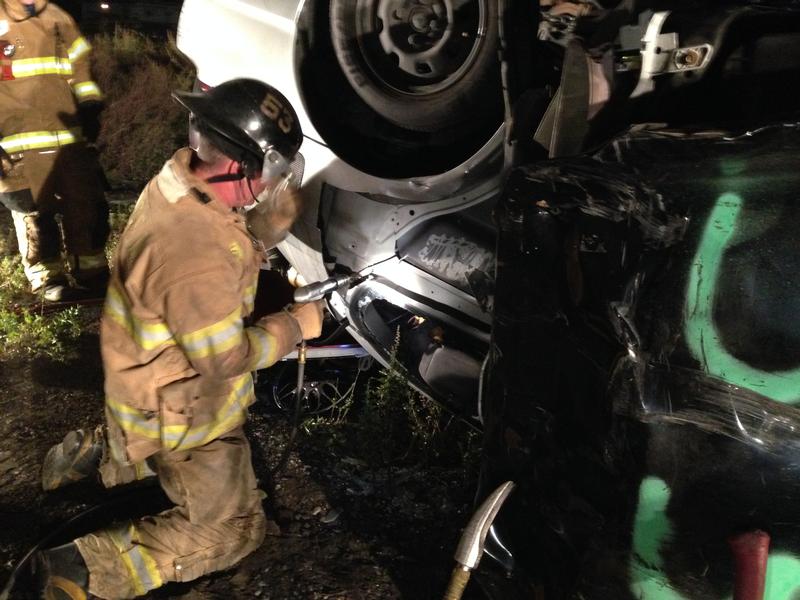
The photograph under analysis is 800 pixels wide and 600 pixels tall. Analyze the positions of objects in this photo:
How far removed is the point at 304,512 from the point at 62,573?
2.77 feet

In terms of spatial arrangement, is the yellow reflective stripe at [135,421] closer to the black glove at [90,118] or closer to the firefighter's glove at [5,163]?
the firefighter's glove at [5,163]

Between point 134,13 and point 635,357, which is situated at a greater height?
point 635,357

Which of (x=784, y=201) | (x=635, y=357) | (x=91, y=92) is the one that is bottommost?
(x=91, y=92)

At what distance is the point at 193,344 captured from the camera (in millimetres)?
2129

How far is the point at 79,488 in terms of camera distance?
2883 mm

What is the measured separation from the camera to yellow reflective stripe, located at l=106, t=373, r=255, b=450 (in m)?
2.32

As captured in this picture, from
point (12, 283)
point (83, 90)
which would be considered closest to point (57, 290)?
point (12, 283)

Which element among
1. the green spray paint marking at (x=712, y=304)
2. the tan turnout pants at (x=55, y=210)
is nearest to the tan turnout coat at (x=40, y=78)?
the tan turnout pants at (x=55, y=210)

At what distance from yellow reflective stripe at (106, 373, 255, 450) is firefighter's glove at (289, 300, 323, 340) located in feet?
0.83

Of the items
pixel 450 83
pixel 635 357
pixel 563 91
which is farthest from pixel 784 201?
pixel 450 83

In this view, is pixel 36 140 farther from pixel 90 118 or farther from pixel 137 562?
pixel 137 562

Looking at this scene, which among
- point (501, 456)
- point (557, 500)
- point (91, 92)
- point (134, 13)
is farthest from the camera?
point (134, 13)

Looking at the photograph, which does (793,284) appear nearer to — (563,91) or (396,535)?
(563,91)

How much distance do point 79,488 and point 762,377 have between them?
257cm
